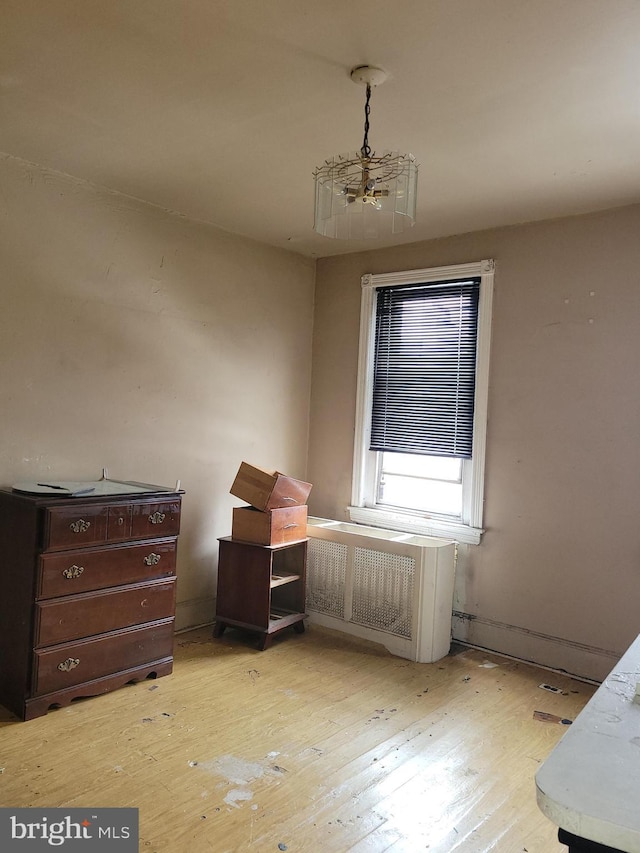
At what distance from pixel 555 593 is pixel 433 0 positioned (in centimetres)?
301

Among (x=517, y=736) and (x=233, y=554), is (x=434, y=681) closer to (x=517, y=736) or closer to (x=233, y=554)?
(x=517, y=736)

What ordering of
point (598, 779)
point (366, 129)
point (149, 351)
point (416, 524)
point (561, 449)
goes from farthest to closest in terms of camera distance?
1. point (416, 524)
2. point (149, 351)
3. point (561, 449)
4. point (366, 129)
5. point (598, 779)

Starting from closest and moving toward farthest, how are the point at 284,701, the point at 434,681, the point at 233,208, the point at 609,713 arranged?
1. the point at 609,713
2. the point at 284,701
3. the point at 434,681
4. the point at 233,208

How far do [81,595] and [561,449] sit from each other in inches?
106

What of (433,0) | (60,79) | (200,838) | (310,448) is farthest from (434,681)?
(60,79)

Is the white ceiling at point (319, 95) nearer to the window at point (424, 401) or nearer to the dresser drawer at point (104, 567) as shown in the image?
the window at point (424, 401)

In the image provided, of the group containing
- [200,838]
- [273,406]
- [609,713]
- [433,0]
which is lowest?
[200,838]

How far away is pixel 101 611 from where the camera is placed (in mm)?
3045

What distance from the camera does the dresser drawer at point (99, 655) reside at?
2.83 metres

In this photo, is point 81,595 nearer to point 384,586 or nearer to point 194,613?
point 194,613

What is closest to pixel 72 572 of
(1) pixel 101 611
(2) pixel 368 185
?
(1) pixel 101 611

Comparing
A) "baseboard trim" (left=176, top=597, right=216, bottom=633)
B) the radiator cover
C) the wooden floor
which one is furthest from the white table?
"baseboard trim" (left=176, top=597, right=216, bottom=633)

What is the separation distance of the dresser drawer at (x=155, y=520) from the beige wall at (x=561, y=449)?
5.98 feet

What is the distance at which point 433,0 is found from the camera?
1.80 m
